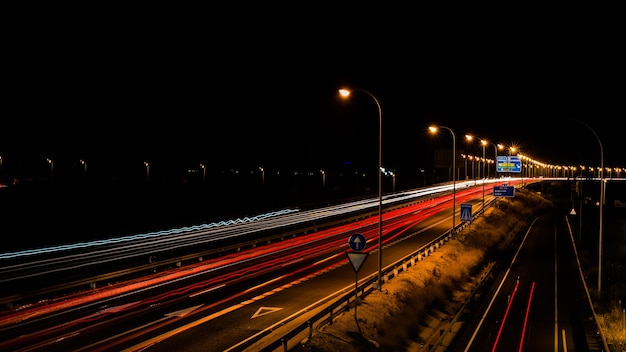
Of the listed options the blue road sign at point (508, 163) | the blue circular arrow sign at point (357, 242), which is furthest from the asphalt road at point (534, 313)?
the blue road sign at point (508, 163)

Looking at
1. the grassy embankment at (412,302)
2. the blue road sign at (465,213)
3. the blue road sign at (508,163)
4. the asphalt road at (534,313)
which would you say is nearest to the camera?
the grassy embankment at (412,302)

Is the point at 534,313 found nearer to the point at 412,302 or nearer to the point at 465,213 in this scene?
the point at 412,302

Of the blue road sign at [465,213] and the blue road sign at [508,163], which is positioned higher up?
the blue road sign at [508,163]

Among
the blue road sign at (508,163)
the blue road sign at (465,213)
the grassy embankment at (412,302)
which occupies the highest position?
the blue road sign at (508,163)

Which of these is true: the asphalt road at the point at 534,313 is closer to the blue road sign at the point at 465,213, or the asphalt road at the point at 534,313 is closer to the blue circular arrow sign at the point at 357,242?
the blue road sign at the point at 465,213

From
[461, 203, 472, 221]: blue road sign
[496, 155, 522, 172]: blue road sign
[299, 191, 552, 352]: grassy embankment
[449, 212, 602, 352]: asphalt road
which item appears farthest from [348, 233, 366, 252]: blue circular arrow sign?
[496, 155, 522, 172]: blue road sign

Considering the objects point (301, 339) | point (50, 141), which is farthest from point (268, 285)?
point (50, 141)

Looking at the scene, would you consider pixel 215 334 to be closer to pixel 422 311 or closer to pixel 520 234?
pixel 422 311

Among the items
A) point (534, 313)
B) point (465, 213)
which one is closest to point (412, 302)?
point (534, 313)

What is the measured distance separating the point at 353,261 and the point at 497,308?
14767mm

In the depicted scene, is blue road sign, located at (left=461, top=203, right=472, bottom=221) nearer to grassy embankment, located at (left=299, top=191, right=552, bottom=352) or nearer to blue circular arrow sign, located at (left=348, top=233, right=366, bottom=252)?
grassy embankment, located at (left=299, top=191, right=552, bottom=352)

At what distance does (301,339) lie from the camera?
15727 mm

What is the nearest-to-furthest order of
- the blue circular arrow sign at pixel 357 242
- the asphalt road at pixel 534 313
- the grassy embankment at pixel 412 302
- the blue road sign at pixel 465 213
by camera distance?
the grassy embankment at pixel 412 302 < the blue circular arrow sign at pixel 357 242 < the asphalt road at pixel 534 313 < the blue road sign at pixel 465 213

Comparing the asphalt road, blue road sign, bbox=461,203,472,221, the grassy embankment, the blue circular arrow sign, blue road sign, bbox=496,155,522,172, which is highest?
blue road sign, bbox=496,155,522,172
